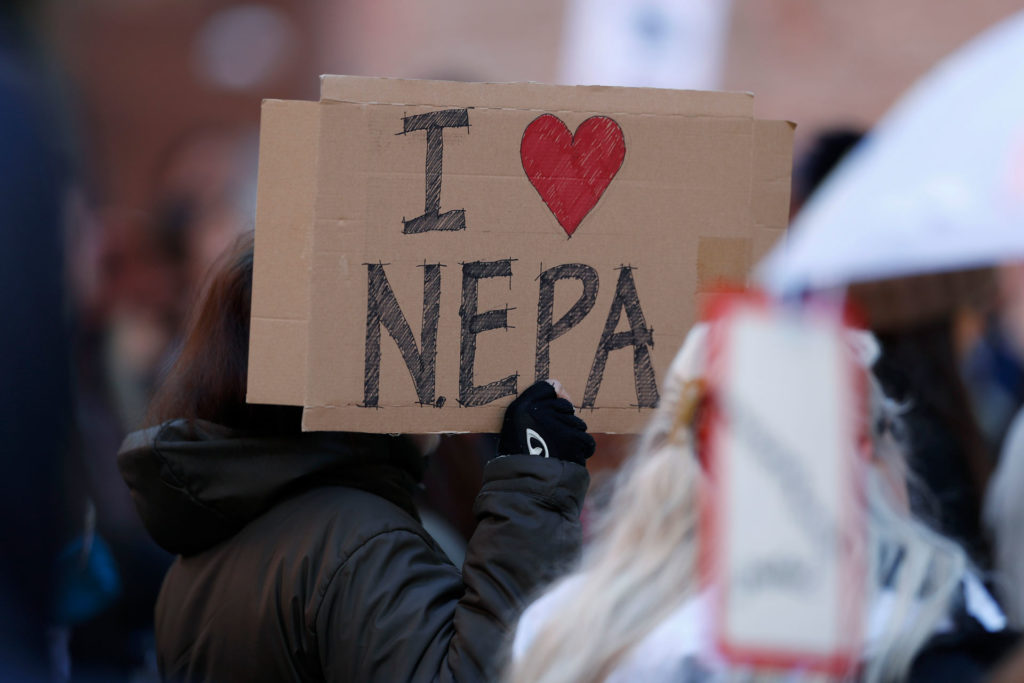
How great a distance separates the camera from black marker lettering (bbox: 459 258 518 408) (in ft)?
5.21

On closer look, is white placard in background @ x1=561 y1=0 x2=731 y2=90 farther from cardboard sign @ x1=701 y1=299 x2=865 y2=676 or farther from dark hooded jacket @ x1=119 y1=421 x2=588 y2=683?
cardboard sign @ x1=701 y1=299 x2=865 y2=676

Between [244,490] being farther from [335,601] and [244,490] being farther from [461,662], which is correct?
[461,662]

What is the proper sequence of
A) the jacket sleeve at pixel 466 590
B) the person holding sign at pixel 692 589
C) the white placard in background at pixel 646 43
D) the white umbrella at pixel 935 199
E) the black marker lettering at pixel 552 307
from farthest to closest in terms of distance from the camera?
the white placard in background at pixel 646 43 < the black marker lettering at pixel 552 307 < the jacket sleeve at pixel 466 590 < the person holding sign at pixel 692 589 < the white umbrella at pixel 935 199

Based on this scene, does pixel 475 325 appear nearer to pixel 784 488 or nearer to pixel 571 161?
pixel 571 161

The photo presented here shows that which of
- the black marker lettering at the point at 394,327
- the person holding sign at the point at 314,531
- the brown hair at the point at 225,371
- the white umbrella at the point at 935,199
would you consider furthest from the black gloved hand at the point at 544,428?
the white umbrella at the point at 935,199

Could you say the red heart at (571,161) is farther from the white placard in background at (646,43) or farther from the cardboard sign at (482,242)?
the white placard in background at (646,43)

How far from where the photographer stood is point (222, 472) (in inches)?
65.3

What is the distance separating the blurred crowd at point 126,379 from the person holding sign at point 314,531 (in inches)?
4.3

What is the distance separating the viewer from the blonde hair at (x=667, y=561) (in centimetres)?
94

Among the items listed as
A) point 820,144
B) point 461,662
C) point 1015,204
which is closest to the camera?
point 1015,204

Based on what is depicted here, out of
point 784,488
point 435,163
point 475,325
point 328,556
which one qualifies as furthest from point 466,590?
point 784,488

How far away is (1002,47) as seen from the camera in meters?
0.84

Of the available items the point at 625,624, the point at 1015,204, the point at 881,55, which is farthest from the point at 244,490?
the point at 881,55

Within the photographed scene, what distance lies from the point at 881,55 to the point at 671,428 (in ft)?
11.7
